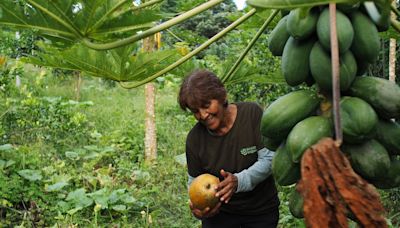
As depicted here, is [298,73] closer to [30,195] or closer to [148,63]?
[148,63]

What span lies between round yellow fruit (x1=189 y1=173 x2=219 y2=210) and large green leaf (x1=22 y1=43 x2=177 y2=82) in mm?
598

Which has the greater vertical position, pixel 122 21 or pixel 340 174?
pixel 122 21

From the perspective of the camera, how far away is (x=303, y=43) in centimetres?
113

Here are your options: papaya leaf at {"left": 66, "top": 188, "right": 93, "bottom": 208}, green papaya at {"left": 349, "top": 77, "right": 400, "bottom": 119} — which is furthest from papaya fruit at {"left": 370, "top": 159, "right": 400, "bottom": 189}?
papaya leaf at {"left": 66, "top": 188, "right": 93, "bottom": 208}

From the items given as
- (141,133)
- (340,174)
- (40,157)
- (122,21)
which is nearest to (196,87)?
(122,21)

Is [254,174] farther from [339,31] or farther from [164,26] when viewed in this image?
[339,31]

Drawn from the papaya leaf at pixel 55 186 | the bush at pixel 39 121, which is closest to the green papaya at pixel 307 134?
the papaya leaf at pixel 55 186

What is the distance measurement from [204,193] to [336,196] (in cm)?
133

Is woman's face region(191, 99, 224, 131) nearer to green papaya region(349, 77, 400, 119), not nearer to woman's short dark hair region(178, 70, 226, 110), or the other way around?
woman's short dark hair region(178, 70, 226, 110)

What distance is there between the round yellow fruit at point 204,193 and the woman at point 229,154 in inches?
1.1

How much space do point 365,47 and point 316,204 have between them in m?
0.41

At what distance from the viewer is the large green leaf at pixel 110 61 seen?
162 centimetres

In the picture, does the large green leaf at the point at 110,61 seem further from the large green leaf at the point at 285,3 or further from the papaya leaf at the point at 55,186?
the papaya leaf at the point at 55,186

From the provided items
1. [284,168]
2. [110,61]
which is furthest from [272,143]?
[110,61]
